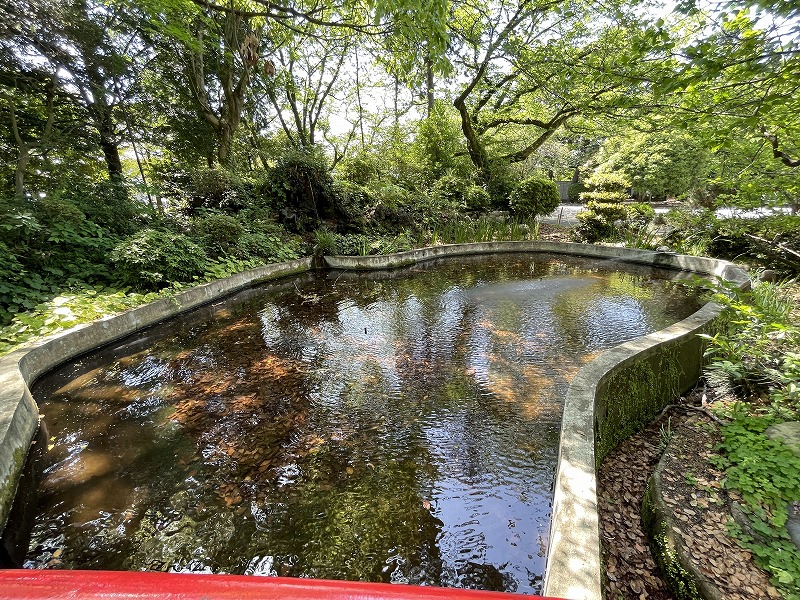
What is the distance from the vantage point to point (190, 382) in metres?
3.66

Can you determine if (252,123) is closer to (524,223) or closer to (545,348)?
(524,223)

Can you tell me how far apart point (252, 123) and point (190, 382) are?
11027 millimetres

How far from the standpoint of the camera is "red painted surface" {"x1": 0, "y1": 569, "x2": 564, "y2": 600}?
72 centimetres

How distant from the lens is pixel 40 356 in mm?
3666

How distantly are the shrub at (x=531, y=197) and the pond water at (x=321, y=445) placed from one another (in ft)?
26.1

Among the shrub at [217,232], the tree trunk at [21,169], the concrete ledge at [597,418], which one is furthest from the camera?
the shrub at [217,232]

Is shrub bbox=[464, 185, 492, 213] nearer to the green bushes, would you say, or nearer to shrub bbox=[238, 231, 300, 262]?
the green bushes

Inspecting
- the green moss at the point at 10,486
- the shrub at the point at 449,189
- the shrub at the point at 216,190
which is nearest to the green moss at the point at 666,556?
the green moss at the point at 10,486

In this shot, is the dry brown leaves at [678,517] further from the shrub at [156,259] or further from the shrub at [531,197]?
the shrub at [531,197]

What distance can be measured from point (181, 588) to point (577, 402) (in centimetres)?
245

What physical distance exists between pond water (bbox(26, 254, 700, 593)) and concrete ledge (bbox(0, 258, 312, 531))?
179mm

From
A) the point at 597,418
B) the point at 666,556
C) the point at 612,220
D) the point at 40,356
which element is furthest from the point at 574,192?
the point at 40,356

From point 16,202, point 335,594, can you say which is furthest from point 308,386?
point 16,202

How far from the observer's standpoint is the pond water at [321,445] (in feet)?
6.32
